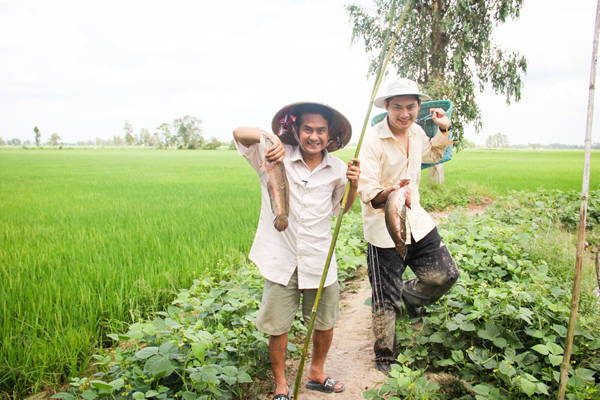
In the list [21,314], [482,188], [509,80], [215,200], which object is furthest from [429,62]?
[21,314]

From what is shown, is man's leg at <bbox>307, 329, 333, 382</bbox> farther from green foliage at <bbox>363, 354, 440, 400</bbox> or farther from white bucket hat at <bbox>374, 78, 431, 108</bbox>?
white bucket hat at <bbox>374, 78, 431, 108</bbox>

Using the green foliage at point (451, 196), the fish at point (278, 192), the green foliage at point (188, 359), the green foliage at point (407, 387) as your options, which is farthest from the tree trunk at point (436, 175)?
the fish at point (278, 192)

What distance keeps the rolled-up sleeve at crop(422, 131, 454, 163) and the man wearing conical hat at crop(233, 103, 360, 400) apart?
753 millimetres

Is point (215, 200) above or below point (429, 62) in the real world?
below

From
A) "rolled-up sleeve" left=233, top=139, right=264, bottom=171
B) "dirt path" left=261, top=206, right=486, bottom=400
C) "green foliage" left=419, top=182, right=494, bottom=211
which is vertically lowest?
"dirt path" left=261, top=206, right=486, bottom=400

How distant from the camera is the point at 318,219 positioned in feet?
7.04

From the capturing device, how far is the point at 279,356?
86.1 inches

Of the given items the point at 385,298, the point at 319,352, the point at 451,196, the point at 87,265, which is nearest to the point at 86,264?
the point at 87,265

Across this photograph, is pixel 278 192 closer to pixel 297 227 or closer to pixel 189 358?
pixel 297 227

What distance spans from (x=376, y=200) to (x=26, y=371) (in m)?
2.33

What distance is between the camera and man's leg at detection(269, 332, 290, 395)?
2166mm

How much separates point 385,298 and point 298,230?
916 millimetres

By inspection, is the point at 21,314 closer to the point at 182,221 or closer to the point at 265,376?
the point at 265,376

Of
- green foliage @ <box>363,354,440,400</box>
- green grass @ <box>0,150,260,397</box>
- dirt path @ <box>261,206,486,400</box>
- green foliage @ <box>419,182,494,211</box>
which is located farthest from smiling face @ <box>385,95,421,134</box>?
green foliage @ <box>419,182,494,211</box>
